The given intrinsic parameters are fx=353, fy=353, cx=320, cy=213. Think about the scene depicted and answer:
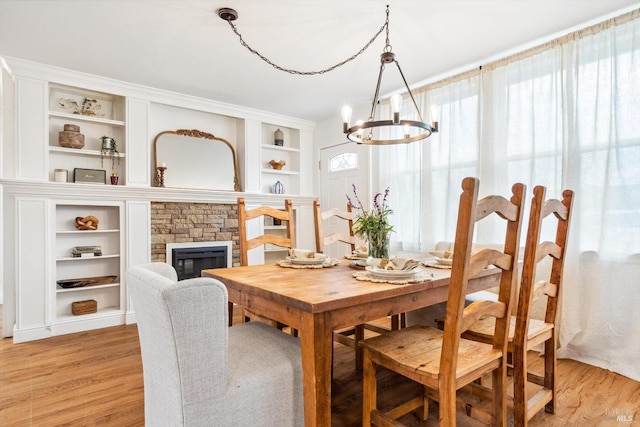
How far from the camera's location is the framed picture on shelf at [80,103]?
142 inches

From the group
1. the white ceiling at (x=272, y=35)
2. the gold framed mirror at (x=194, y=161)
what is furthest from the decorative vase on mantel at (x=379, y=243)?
the gold framed mirror at (x=194, y=161)

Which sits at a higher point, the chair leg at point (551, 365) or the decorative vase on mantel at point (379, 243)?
the decorative vase on mantel at point (379, 243)

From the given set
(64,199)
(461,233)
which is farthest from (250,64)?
(461,233)

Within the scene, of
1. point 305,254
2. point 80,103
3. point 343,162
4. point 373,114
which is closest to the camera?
point 305,254

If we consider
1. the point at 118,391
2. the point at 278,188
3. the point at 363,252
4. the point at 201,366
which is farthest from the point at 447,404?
the point at 278,188

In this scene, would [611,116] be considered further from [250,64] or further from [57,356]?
[57,356]

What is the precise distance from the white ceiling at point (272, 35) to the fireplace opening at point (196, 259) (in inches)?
72.8

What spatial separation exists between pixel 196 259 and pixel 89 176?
4.61ft

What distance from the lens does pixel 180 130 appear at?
425cm

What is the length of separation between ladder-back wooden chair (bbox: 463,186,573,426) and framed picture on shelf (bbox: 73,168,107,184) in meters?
3.68

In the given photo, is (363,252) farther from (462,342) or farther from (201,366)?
(201,366)

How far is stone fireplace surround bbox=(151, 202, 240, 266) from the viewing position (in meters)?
3.89

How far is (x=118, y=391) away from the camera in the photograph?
217 cm

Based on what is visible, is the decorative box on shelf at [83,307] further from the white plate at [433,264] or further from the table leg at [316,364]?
the white plate at [433,264]
